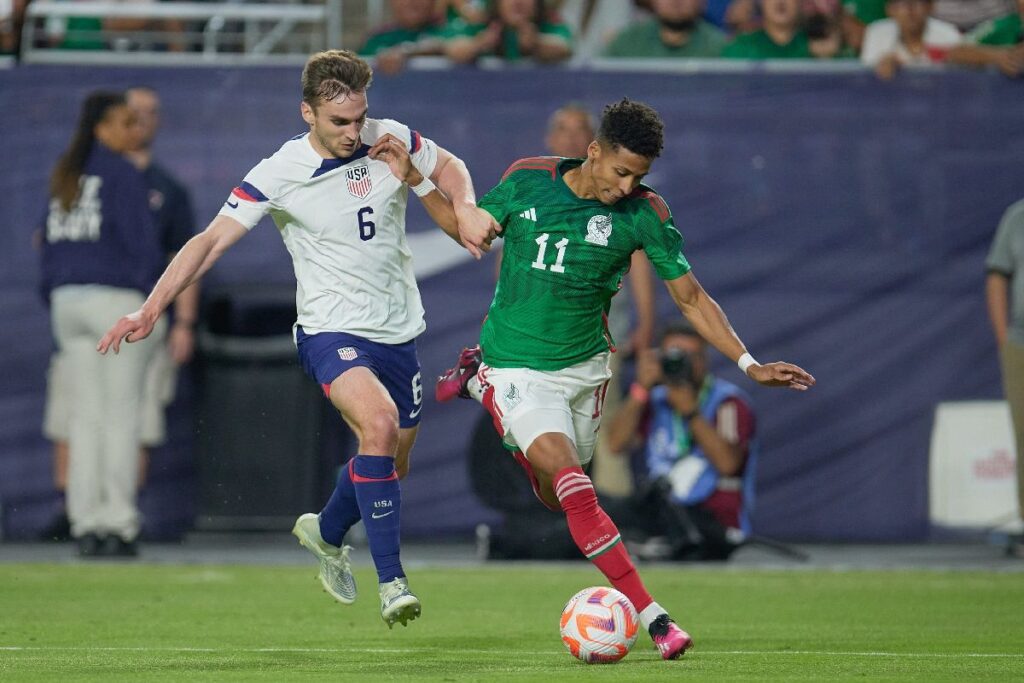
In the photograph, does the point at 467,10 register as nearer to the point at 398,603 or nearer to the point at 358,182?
the point at 358,182

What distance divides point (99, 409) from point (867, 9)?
6.97 meters

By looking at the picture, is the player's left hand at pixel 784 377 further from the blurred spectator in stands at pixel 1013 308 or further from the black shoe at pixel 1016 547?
the black shoe at pixel 1016 547

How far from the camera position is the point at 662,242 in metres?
7.82

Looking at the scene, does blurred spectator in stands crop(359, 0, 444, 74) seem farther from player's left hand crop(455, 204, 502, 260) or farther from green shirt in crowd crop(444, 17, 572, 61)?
player's left hand crop(455, 204, 502, 260)

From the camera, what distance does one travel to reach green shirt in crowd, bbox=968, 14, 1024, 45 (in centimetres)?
1413

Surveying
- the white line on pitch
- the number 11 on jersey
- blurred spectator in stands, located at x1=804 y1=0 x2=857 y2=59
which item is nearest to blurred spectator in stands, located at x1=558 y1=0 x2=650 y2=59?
blurred spectator in stands, located at x1=804 y1=0 x2=857 y2=59

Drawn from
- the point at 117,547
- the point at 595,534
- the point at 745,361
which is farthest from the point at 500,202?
the point at 117,547

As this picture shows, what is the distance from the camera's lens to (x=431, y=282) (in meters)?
13.6

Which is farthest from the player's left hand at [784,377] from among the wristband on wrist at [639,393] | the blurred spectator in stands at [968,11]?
the blurred spectator in stands at [968,11]

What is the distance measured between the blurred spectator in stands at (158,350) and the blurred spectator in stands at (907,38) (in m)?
5.38

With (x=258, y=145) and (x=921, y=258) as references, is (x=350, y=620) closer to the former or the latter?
(x=258, y=145)

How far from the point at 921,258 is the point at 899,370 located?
34.3 inches

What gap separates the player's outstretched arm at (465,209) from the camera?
7.71 m

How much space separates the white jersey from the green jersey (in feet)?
2.05
